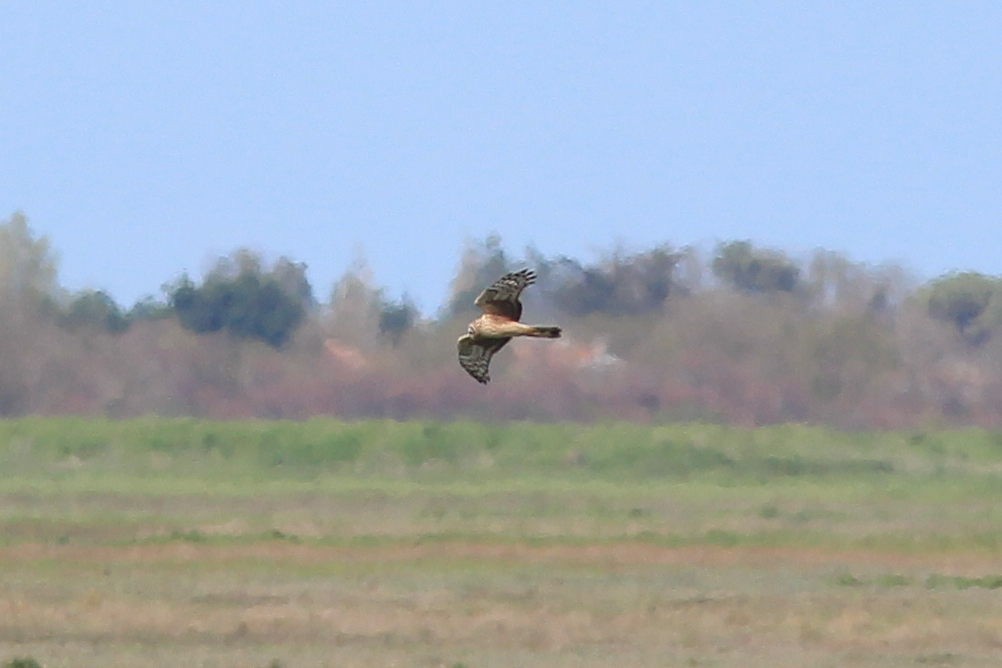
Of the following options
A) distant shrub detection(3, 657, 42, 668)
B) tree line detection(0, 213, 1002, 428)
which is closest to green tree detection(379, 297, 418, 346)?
tree line detection(0, 213, 1002, 428)

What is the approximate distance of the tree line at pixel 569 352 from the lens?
39344 mm

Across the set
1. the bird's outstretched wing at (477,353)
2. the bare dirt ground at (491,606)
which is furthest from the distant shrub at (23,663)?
the bird's outstretched wing at (477,353)

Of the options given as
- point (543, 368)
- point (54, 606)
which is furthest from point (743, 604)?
point (543, 368)

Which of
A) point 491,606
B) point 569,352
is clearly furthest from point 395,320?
point 491,606

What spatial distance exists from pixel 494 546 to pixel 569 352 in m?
11.7

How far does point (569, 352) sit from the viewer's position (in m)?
39.5

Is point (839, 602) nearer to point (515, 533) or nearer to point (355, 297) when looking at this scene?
point (515, 533)

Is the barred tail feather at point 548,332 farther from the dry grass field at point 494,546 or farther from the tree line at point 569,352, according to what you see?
the tree line at point 569,352

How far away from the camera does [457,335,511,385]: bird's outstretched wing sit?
12.9m

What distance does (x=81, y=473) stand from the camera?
42.4 meters

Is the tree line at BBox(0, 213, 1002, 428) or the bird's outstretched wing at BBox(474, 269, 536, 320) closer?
the bird's outstretched wing at BBox(474, 269, 536, 320)

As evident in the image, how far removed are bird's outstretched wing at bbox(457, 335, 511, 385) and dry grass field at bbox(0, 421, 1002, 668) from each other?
5.02 metres

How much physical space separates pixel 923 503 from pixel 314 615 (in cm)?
1693

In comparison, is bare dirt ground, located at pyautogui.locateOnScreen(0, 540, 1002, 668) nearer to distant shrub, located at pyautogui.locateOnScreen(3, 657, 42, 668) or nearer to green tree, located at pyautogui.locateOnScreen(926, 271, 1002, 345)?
distant shrub, located at pyautogui.locateOnScreen(3, 657, 42, 668)
